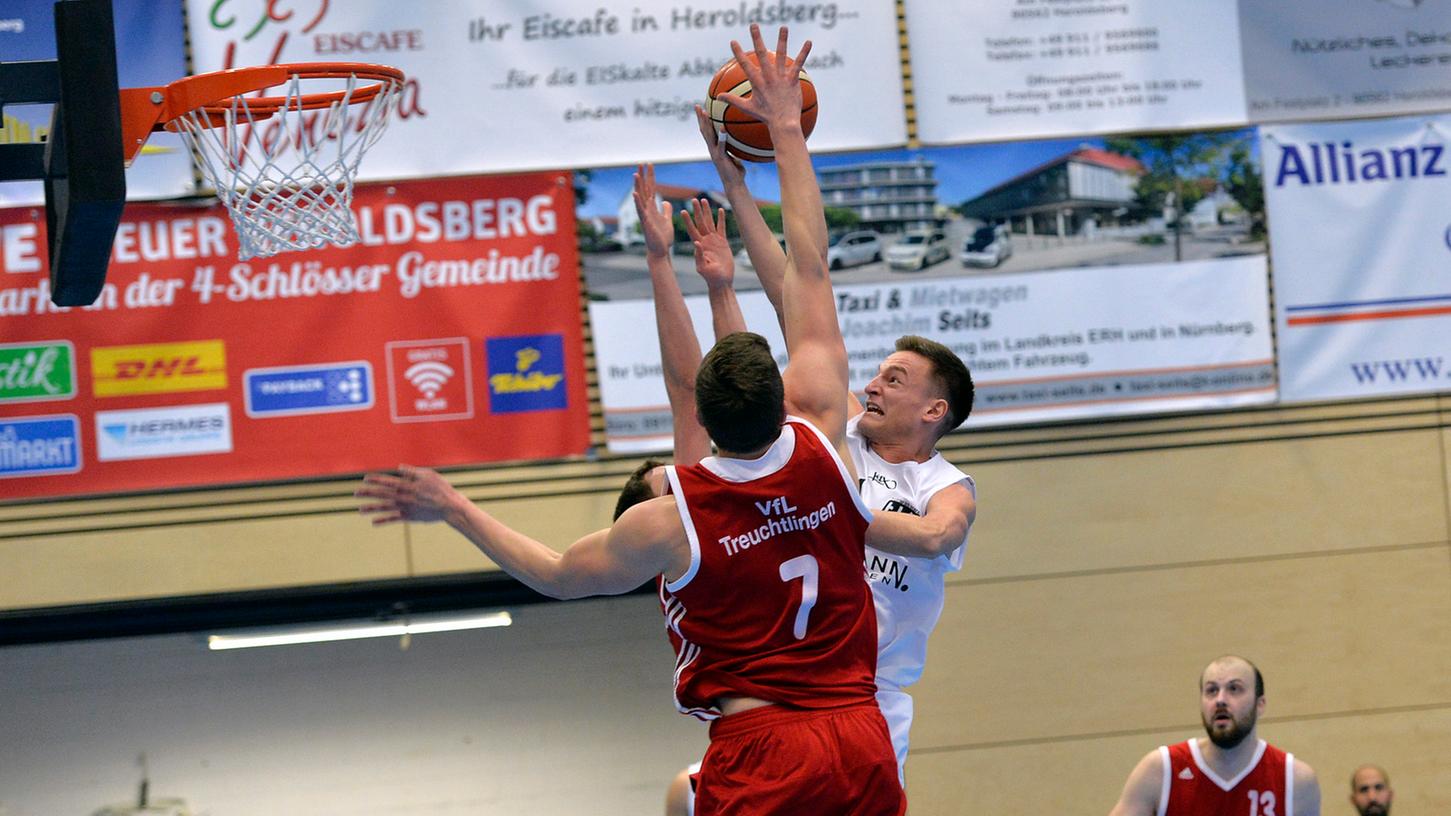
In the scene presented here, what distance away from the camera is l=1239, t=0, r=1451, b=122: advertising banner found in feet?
28.0

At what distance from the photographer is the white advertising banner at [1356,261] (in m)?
8.48

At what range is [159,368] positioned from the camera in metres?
7.92

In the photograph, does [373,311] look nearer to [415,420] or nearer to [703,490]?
[415,420]

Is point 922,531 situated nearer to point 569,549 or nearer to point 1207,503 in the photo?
point 569,549

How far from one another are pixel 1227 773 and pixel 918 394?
2958mm

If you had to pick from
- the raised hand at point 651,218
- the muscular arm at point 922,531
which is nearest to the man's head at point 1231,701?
the muscular arm at point 922,531

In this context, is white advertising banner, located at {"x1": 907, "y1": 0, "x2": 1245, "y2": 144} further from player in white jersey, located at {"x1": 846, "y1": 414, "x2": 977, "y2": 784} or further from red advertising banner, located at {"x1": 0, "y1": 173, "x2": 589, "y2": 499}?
player in white jersey, located at {"x1": 846, "y1": 414, "x2": 977, "y2": 784}

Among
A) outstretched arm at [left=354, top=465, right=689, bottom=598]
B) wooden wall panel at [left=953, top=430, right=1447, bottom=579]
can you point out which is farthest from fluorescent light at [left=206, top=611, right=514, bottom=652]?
outstretched arm at [left=354, top=465, right=689, bottom=598]

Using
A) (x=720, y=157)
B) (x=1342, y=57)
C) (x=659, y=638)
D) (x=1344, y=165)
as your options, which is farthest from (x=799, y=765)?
(x=1342, y=57)

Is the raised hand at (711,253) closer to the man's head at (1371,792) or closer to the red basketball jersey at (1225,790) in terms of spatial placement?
the red basketball jersey at (1225,790)

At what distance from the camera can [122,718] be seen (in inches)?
347

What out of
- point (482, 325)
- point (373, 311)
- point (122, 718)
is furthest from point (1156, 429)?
point (122, 718)

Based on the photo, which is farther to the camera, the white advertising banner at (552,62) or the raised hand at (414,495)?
the white advertising banner at (552,62)

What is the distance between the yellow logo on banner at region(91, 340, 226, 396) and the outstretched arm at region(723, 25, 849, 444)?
4879mm
